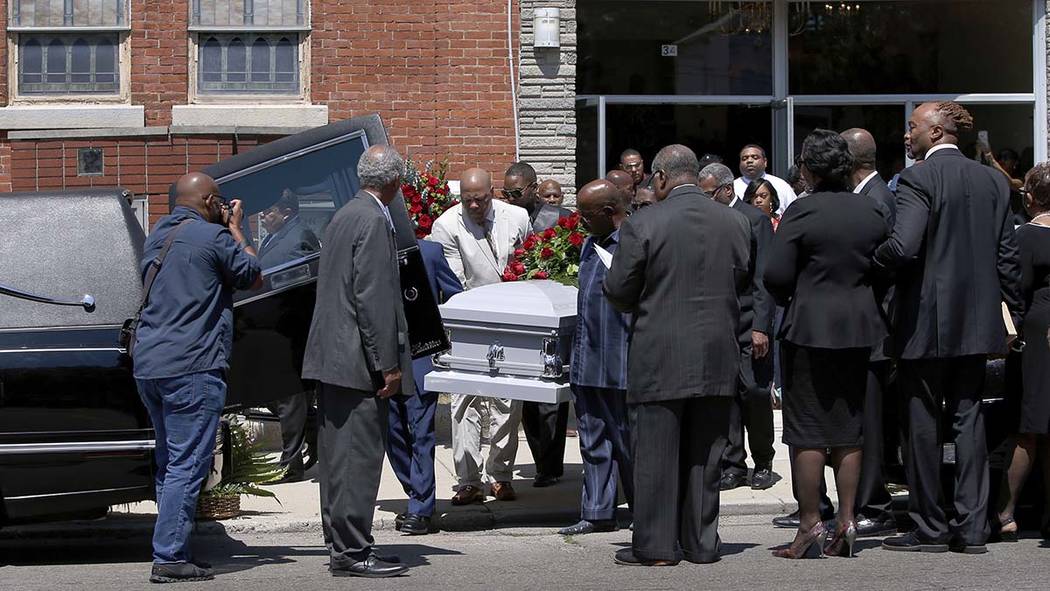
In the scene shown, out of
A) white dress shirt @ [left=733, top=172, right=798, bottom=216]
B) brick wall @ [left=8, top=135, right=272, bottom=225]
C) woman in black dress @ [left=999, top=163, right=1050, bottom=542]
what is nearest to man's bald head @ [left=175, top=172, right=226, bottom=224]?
woman in black dress @ [left=999, top=163, right=1050, bottom=542]

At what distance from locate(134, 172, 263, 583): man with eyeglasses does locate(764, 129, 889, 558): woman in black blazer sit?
8.85 ft

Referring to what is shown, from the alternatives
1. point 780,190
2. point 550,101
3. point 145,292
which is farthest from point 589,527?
point 550,101

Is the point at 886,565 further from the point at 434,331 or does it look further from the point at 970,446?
the point at 434,331

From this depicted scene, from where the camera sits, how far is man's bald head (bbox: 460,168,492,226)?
9875 mm

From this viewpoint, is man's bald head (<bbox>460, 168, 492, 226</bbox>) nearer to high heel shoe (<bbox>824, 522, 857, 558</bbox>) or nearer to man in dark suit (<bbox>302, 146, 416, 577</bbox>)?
man in dark suit (<bbox>302, 146, 416, 577</bbox>)

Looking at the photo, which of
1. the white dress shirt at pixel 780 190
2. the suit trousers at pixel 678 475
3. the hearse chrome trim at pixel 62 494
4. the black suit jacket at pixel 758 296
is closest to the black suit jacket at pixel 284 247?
the hearse chrome trim at pixel 62 494

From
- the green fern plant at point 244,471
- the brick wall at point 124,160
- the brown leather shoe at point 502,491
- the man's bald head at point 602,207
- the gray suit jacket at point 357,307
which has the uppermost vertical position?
the brick wall at point 124,160

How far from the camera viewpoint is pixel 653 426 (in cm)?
755

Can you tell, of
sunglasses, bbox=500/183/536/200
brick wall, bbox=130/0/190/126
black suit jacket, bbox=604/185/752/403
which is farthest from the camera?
brick wall, bbox=130/0/190/126

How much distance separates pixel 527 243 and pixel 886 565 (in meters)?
3.20

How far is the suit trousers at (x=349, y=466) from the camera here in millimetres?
7375

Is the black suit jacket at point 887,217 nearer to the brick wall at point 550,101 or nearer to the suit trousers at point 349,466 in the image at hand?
the suit trousers at point 349,466

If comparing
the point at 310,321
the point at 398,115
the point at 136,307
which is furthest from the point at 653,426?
the point at 398,115

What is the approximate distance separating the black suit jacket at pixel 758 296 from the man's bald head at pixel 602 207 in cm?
98
